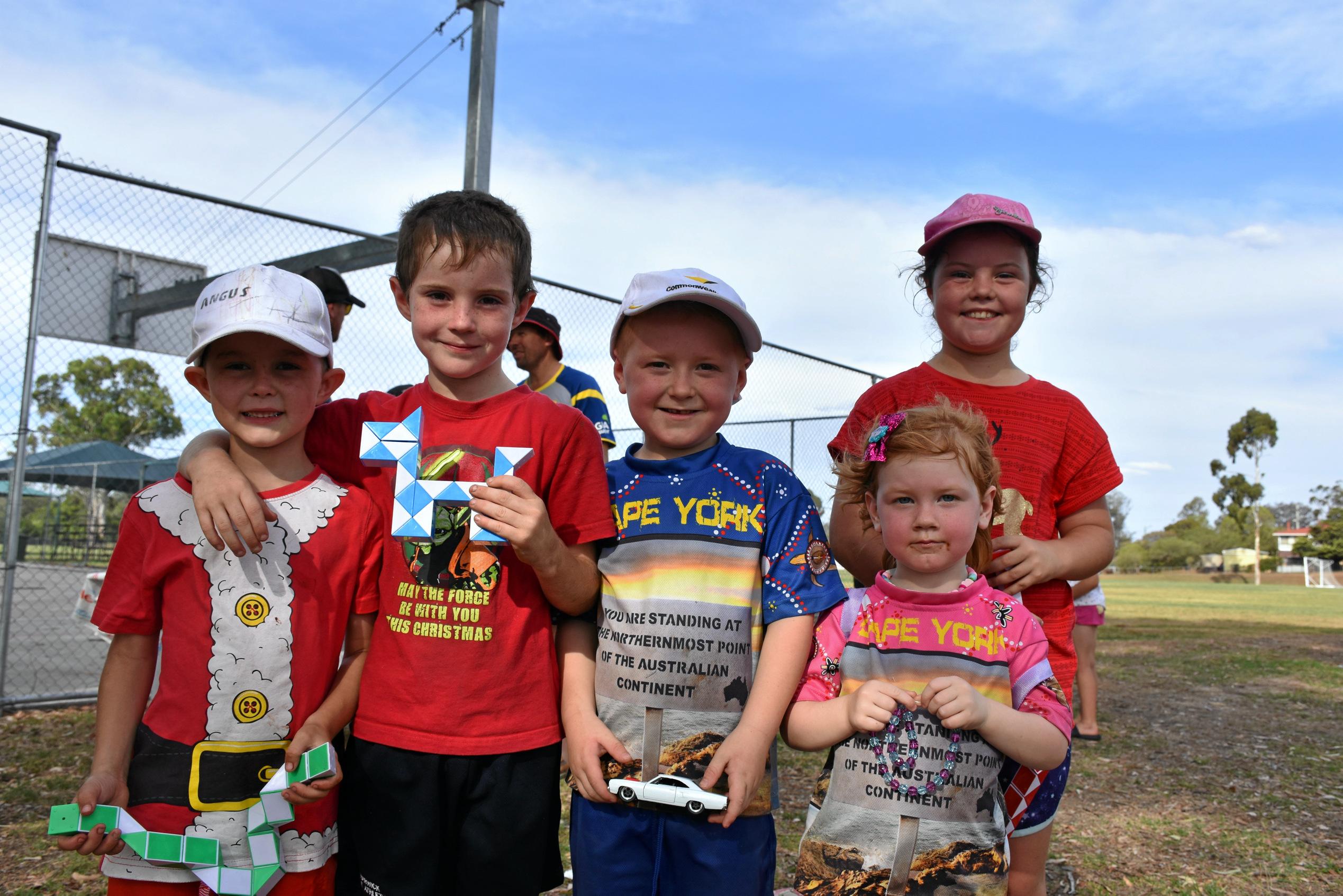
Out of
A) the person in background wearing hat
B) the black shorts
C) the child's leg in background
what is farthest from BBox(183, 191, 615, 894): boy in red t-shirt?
the child's leg in background

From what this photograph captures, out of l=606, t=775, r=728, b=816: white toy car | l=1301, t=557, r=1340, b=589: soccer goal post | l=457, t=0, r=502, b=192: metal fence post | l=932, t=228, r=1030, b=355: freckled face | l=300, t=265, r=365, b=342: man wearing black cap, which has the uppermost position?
l=457, t=0, r=502, b=192: metal fence post

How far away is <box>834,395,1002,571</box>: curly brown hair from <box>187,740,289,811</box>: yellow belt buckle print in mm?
1221

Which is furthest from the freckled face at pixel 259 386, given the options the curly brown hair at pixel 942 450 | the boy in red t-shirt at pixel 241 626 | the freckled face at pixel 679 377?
the curly brown hair at pixel 942 450

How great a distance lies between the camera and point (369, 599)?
1822 mm

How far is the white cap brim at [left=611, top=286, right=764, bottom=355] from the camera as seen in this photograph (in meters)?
1.78

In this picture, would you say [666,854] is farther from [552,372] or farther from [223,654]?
[552,372]

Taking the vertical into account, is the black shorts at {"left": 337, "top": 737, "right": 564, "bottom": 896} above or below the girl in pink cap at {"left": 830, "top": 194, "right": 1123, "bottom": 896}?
below

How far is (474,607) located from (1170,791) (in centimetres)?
462

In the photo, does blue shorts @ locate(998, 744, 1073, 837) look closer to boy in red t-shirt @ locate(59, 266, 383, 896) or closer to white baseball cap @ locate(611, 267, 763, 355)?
white baseball cap @ locate(611, 267, 763, 355)

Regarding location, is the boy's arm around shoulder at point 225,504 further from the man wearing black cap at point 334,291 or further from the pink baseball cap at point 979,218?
the man wearing black cap at point 334,291

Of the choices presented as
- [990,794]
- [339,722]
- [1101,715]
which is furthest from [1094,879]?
[1101,715]

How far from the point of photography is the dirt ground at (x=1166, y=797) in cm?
354

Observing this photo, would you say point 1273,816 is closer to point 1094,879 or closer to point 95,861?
point 1094,879

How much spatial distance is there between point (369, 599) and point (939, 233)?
1435 millimetres
